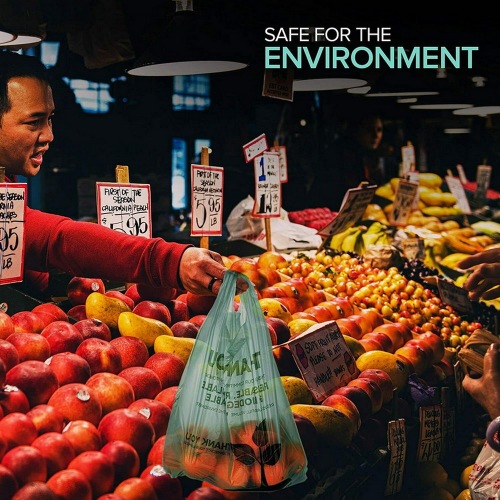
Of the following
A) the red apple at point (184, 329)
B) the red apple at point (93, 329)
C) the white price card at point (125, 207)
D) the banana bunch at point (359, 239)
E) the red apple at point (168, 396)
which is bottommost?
the red apple at point (168, 396)

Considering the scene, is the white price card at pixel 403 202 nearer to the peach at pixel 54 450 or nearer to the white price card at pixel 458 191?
the white price card at pixel 458 191

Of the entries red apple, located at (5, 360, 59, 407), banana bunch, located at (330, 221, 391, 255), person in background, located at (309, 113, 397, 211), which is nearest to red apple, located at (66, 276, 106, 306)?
red apple, located at (5, 360, 59, 407)

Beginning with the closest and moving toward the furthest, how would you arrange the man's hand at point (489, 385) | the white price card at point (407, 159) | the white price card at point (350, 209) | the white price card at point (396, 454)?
the white price card at point (396, 454), the man's hand at point (489, 385), the white price card at point (350, 209), the white price card at point (407, 159)

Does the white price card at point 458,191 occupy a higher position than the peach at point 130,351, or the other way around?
the white price card at point 458,191

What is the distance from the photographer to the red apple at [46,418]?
2113 millimetres

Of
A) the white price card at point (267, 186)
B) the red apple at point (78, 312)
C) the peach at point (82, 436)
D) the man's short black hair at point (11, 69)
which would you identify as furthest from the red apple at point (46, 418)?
the white price card at point (267, 186)

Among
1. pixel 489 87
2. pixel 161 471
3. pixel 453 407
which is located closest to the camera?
pixel 161 471

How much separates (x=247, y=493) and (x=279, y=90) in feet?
5.85

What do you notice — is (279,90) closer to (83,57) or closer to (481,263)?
(83,57)

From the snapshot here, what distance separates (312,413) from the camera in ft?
8.59

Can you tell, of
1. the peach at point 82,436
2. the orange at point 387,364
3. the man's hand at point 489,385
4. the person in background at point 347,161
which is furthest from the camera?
the person in background at point 347,161

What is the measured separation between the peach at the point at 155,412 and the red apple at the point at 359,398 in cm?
77

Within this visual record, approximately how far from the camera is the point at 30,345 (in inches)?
93.3

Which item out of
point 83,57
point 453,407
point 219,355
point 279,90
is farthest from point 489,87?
point 219,355
